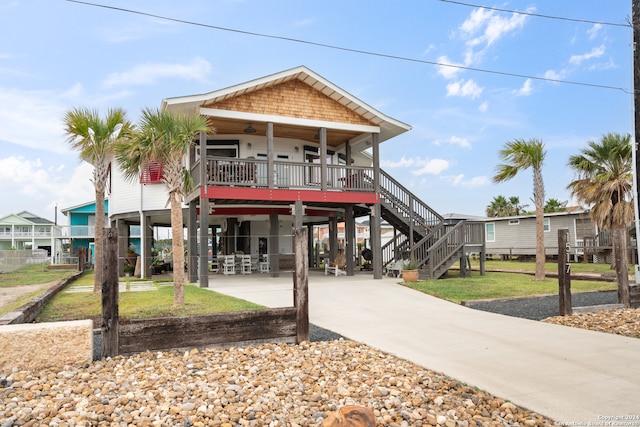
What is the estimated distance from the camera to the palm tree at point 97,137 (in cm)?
1171

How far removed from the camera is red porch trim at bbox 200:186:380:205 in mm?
14445

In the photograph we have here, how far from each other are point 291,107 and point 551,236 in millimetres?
22123

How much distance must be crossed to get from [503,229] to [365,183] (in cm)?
1983

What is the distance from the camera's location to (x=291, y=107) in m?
15.9

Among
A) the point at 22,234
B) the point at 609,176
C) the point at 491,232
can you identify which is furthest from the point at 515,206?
the point at 22,234

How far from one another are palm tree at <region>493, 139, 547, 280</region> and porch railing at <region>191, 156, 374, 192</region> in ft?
16.3

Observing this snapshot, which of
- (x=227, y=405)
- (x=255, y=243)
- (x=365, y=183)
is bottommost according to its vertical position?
(x=227, y=405)

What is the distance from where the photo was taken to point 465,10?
11297mm

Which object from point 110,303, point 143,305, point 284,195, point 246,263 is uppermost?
point 284,195

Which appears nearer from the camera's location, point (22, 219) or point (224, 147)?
point (224, 147)

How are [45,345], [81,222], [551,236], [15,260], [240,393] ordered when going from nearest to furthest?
[240,393] < [45,345] < [15,260] < [551,236] < [81,222]

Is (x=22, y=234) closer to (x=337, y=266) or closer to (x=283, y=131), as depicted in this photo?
(x=283, y=131)

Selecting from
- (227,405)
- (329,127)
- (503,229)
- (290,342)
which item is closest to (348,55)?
(329,127)

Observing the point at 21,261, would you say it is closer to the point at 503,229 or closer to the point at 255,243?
the point at 255,243
